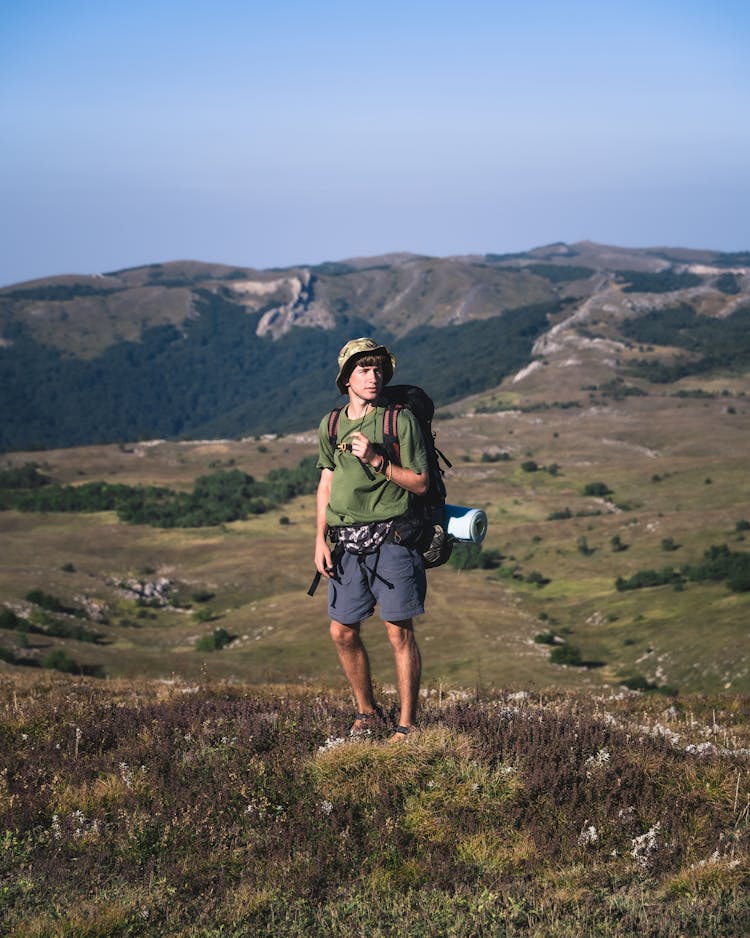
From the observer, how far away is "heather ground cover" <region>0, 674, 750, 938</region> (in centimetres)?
603

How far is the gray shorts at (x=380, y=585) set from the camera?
8.27 m

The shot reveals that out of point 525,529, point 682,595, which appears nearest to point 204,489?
point 525,529

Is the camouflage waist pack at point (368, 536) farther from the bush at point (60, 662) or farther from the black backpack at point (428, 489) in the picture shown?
the bush at point (60, 662)

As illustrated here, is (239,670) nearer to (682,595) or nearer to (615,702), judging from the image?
(615,702)

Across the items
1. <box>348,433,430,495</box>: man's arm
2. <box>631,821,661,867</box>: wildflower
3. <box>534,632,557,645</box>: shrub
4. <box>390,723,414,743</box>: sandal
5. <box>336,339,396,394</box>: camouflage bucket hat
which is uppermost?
<box>336,339,396,394</box>: camouflage bucket hat

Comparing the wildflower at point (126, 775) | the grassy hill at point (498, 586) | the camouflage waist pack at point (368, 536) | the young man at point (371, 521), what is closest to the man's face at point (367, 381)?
the young man at point (371, 521)

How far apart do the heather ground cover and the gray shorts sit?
1.14m

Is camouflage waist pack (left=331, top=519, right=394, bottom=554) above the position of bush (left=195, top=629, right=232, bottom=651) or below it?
above

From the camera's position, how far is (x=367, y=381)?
8258 millimetres

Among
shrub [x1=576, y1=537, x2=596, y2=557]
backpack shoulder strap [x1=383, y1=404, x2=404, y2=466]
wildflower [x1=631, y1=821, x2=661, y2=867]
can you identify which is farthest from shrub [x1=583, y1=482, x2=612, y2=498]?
wildflower [x1=631, y1=821, x2=661, y2=867]

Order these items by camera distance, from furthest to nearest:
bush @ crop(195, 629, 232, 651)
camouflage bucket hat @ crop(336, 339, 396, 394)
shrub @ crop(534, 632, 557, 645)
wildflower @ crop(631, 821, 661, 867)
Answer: bush @ crop(195, 629, 232, 651) → shrub @ crop(534, 632, 557, 645) → camouflage bucket hat @ crop(336, 339, 396, 394) → wildflower @ crop(631, 821, 661, 867)

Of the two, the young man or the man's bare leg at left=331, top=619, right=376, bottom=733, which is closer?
the young man

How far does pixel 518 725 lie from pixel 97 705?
479 centimetres

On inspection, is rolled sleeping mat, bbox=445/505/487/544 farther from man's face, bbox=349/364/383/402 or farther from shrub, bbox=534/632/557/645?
shrub, bbox=534/632/557/645
